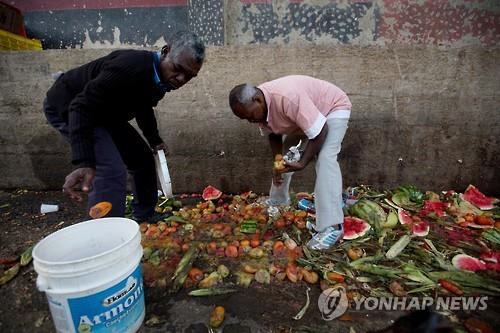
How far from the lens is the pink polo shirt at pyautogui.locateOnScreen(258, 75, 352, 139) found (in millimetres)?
2635

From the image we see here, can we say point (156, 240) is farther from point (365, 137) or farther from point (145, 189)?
point (365, 137)

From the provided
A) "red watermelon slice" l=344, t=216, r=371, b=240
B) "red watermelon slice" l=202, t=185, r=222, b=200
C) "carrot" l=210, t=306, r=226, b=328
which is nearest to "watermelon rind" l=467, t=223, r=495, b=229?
"red watermelon slice" l=344, t=216, r=371, b=240

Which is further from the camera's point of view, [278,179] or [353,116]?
[353,116]

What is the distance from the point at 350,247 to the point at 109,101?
264cm

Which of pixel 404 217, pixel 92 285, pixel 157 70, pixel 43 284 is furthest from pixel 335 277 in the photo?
pixel 157 70

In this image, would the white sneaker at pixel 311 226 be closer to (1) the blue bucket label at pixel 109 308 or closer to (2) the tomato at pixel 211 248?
(2) the tomato at pixel 211 248

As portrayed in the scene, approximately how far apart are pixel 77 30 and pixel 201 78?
3392mm

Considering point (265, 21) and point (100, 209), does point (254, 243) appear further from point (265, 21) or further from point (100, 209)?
point (265, 21)

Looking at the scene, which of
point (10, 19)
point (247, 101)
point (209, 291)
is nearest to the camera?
point (209, 291)

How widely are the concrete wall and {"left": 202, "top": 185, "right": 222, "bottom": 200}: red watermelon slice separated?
0.17 metres

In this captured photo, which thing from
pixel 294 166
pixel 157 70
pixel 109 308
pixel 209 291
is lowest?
pixel 209 291

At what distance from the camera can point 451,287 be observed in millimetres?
2295

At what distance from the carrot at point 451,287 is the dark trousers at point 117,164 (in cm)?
288

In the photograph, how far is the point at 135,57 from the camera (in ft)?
8.04
